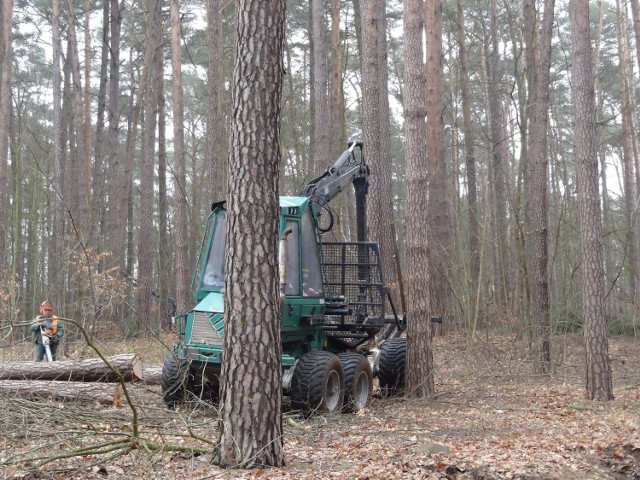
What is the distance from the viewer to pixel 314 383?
28.1 ft

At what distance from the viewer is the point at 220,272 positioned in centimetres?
915

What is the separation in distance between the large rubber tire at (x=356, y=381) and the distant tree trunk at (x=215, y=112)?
7.53 metres

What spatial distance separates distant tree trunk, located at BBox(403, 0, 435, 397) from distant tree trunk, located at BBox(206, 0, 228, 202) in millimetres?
7162

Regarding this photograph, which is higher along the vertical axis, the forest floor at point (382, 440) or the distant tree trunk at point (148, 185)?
the distant tree trunk at point (148, 185)

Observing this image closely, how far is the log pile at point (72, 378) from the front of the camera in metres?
9.13

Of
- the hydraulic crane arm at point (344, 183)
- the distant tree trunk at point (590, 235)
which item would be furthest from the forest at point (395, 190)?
the hydraulic crane arm at point (344, 183)

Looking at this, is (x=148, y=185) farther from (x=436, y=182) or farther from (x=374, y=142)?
(x=374, y=142)

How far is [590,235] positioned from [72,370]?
7.35 metres

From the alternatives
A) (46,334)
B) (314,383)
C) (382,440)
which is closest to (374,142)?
(314,383)

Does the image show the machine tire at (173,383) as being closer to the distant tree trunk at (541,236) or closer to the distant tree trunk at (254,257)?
the distant tree trunk at (254,257)

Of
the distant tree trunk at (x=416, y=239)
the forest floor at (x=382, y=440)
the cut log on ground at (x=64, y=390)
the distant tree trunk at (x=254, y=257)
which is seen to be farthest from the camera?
the distant tree trunk at (x=416, y=239)

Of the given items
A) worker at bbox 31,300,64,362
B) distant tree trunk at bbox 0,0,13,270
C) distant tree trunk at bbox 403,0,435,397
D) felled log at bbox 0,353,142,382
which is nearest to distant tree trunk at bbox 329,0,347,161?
distant tree trunk at bbox 403,0,435,397

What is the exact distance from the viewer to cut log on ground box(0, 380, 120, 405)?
8.97 meters

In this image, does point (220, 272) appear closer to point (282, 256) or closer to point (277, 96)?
point (282, 256)
